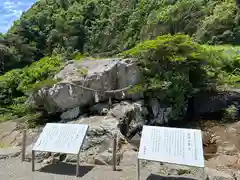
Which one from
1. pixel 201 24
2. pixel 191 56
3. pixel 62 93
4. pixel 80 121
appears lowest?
pixel 80 121

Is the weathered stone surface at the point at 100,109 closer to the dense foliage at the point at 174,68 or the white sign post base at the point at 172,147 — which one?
the dense foliage at the point at 174,68

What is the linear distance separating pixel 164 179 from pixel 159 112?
5.74 meters

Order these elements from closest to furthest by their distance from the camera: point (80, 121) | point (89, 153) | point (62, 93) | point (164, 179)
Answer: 1. point (164, 179)
2. point (89, 153)
3. point (80, 121)
4. point (62, 93)

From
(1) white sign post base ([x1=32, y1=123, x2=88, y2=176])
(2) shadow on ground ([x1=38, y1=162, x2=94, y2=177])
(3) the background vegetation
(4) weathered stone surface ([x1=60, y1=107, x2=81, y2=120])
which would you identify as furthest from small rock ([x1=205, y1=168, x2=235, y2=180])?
(4) weathered stone surface ([x1=60, y1=107, x2=81, y2=120])

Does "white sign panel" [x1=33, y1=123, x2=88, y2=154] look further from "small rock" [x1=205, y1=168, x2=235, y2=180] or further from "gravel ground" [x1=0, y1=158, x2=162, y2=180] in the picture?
"small rock" [x1=205, y1=168, x2=235, y2=180]

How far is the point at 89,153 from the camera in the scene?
25.0 feet

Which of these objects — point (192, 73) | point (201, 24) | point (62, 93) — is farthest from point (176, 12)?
point (62, 93)

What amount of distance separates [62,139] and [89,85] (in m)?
4.80

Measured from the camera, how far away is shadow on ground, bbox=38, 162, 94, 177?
636 centimetres

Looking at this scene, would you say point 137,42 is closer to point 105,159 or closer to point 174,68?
point 174,68

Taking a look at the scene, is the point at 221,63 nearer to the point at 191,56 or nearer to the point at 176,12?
the point at 191,56

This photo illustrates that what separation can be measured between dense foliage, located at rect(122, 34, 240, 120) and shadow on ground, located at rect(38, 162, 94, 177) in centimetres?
481

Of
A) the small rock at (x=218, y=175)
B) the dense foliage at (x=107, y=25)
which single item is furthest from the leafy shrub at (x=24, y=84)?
the dense foliage at (x=107, y=25)

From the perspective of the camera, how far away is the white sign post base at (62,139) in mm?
6117
